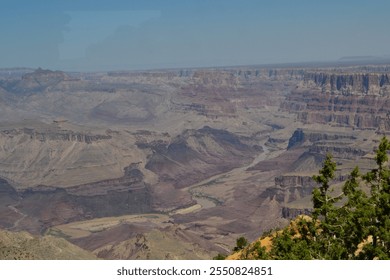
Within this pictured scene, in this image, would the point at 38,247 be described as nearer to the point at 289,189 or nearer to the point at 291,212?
the point at 291,212

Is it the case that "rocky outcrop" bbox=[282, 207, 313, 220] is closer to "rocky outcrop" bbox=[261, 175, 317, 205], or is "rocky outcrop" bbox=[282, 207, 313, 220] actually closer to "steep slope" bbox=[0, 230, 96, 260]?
"rocky outcrop" bbox=[261, 175, 317, 205]

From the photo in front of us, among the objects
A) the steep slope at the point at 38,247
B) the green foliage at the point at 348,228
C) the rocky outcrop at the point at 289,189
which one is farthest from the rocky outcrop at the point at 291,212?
the green foliage at the point at 348,228

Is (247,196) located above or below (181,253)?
below

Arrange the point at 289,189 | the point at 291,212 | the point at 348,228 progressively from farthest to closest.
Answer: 1. the point at 289,189
2. the point at 291,212
3. the point at 348,228

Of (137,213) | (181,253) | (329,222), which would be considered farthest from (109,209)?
(329,222)

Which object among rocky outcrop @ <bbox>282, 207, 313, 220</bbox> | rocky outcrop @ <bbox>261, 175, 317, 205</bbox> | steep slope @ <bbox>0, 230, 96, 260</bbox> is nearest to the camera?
steep slope @ <bbox>0, 230, 96, 260</bbox>

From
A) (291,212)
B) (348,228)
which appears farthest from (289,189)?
(348,228)

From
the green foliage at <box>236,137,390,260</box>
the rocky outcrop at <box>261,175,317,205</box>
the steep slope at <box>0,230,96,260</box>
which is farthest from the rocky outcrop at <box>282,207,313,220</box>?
the green foliage at <box>236,137,390,260</box>

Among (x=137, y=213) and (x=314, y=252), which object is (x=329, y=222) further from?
(x=137, y=213)

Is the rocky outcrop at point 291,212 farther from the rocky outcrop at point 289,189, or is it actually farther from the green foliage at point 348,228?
the green foliage at point 348,228

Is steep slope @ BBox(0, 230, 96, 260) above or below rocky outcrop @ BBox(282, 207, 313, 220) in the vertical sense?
above
